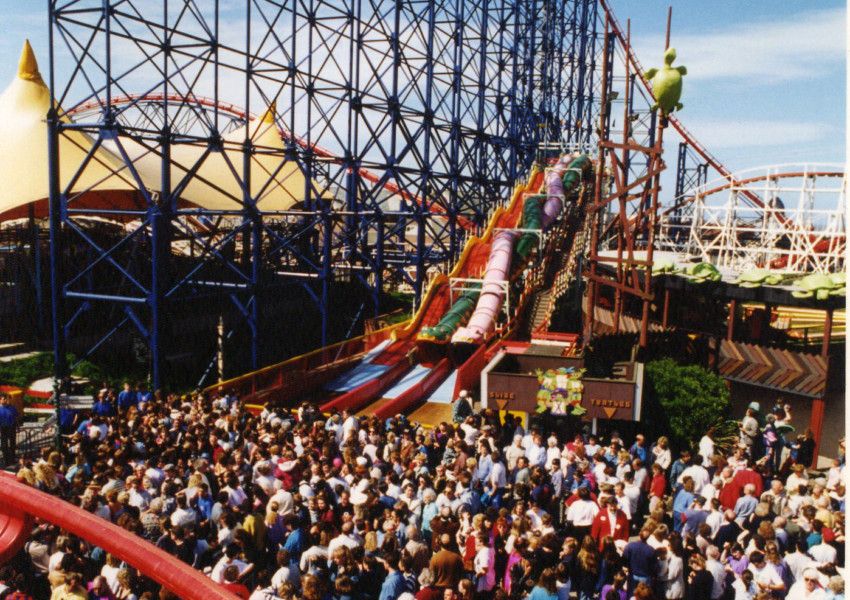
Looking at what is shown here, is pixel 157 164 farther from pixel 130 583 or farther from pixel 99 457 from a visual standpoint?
pixel 130 583

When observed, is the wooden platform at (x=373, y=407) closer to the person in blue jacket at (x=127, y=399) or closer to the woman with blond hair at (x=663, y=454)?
the person in blue jacket at (x=127, y=399)

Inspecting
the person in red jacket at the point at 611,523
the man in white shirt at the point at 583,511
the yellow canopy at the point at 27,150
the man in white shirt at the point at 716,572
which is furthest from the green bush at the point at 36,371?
the man in white shirt at the point at 716,572

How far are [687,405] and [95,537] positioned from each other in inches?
513

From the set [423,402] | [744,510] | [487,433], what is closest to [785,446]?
[744,510]

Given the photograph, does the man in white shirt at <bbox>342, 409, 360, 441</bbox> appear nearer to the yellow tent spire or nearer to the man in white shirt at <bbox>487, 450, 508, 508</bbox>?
the man in white shirt at <bbox>487, 450, 508, 508</bbox>

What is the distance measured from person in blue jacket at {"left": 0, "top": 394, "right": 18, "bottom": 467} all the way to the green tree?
34.4ft

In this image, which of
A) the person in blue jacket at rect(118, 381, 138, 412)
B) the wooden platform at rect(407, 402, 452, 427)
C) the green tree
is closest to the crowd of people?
the person in blue jacket at rect(118, 381, 138, 412)

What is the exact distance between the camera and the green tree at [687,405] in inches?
525

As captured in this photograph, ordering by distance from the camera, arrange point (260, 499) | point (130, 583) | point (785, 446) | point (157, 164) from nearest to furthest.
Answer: point (130, 583)
point (260, 499)
point (785, 446)
point (157, 164)

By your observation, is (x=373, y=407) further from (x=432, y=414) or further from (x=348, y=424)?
(x=348, y=424)

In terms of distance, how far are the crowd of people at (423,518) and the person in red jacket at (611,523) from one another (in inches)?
0.7

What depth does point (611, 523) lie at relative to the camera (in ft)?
24.8

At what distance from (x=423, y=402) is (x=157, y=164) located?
684 inches

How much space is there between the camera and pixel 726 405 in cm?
1366
